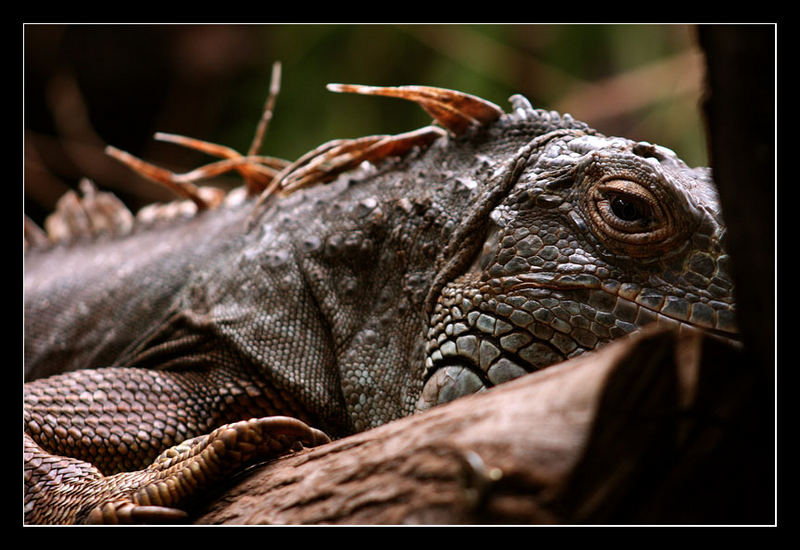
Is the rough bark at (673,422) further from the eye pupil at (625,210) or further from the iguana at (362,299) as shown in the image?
the eye pupil at (625,210)

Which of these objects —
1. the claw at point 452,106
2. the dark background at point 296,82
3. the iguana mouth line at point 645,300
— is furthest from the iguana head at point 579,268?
the dark background at point 296,82

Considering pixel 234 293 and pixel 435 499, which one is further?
pixel 234 293

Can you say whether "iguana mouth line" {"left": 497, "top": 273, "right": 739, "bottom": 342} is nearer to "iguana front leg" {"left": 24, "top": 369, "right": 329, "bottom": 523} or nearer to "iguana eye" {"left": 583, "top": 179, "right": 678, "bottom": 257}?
"iguana eye" {"left": 583, "top": 179, "right": 678, "bottom": 257}

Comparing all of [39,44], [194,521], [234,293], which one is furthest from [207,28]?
[194,521]

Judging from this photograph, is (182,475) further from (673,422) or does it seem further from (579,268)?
(579,268)

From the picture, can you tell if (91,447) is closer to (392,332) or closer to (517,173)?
(392,332)

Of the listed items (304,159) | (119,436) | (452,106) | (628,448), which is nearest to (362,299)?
(304,159)

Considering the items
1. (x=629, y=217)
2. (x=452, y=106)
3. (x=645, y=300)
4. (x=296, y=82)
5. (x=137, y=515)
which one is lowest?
(x=137, y=515)
